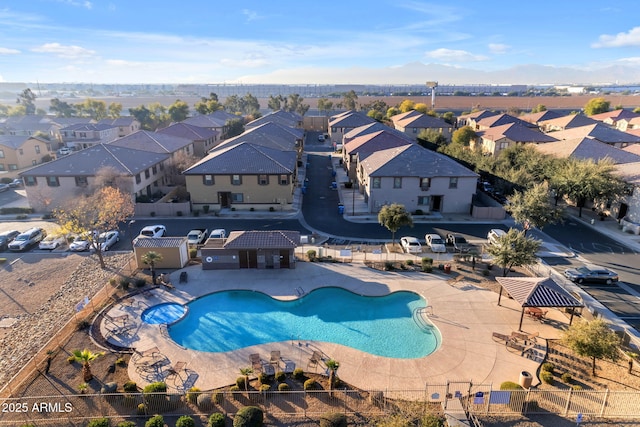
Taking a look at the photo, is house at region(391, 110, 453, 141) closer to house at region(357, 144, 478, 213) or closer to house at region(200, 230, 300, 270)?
house at region(357, 144, 478, 213)

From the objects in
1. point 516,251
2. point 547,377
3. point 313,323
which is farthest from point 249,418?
point 516,251

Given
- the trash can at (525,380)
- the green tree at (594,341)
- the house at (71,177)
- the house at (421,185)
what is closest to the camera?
the trash can at (525,380)

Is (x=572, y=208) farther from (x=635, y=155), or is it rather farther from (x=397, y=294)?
(x=397, y=294)

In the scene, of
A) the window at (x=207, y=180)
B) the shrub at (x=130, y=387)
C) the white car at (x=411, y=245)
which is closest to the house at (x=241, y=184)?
the window at (x=207, y=180)

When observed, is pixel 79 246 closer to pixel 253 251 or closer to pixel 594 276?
pixel 253 251

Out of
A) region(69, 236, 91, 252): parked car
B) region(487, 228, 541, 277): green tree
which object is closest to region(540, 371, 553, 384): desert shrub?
region(487, 228, 541, 277): green tree

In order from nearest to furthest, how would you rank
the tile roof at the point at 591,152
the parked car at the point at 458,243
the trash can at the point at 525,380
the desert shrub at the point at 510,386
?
1. the desert shrub at the point at 510,386
2. the trash can at the point at 525,380
3. the parked car at the point at 458,243
4. the tile roof at the point at 591,152

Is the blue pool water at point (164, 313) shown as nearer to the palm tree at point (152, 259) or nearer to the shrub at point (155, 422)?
the palm tree at point (152, 259)

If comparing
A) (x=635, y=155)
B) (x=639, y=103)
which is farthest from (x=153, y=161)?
(x=639, y=103)
